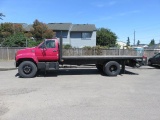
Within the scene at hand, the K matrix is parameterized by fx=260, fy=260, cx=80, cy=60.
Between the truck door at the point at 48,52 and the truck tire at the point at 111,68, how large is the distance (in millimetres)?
3175

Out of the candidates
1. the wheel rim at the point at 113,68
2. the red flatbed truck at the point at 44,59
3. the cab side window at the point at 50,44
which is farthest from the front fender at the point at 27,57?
the wheel rim at the point at 113,68

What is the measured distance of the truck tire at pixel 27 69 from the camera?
51.0 ft

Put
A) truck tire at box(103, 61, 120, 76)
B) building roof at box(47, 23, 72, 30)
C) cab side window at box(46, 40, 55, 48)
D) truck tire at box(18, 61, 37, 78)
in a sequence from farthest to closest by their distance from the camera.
→ 1. building roof at box(47, 23, 72, 30)
2. truck tire at box(103, 61, 120, 76)
3. cab side window at box(46, 40, 55, 48)
4. truck tire at box(18, 61, 37, 78)

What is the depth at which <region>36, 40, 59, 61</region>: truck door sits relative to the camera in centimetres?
1573

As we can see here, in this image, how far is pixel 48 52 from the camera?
15797mm

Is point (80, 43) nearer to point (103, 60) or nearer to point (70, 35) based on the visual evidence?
point (70, 35)

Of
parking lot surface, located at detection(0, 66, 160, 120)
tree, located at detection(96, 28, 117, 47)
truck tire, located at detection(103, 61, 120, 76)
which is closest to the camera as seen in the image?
parking lot surface, located at detection(0, 66, 160, 120)

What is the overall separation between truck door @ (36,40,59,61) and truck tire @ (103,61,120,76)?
125 inches

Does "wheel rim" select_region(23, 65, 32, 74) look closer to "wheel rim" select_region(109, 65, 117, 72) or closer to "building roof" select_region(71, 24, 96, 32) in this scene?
"wheel rim" select_region(109, 65, 117, 72)

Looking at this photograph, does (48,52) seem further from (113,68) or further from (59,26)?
(59,26)

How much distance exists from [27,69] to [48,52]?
5.31 feet

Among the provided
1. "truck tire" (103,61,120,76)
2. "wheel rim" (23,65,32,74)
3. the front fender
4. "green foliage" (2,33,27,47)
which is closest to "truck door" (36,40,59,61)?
the front fender

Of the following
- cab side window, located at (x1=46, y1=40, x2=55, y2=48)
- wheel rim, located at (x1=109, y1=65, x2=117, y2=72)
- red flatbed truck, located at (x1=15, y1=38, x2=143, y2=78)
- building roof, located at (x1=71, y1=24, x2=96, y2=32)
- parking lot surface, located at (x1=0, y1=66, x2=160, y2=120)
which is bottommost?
parking lot surface, located at (x1=0, y1=66, x2=160, y2=120)

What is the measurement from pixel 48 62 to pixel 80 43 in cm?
3724
